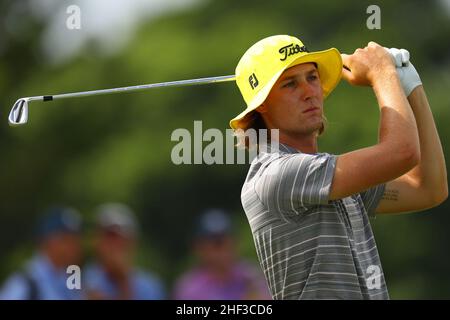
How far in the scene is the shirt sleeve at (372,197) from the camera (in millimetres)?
4656

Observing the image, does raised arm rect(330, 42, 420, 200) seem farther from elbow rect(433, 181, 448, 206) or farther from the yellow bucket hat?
elbow rect(433, 181, 448, 206)

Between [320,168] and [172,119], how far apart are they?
27.7ft

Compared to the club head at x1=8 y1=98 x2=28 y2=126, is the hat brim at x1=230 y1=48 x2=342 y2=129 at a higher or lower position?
lower

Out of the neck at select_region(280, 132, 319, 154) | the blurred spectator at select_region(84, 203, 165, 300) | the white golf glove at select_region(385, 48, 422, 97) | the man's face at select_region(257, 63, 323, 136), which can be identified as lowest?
the neck at select_region(280, 132, 319, 154)

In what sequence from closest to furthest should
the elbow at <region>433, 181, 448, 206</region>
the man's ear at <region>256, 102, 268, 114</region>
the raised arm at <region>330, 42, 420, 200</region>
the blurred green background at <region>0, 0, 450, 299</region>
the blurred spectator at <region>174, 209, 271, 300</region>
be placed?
1. the raised arm at <region>330, 42, 420, 200</region>
2. the man's ear at <region>256, 102, 268, 114</region>
3. the elbow at <region>433, 181, 448, 206</region>
4. the blurred spectator at <region>174, 209, 271, 300</region>
5. the blurred green background at <region>0, 0, 450, 299</region>

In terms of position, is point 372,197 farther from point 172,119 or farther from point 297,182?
point 172,119

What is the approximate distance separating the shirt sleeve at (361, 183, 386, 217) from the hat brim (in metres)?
0.40

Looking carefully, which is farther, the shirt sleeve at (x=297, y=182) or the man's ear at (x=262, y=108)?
the man's ear at (x=262, y=108)

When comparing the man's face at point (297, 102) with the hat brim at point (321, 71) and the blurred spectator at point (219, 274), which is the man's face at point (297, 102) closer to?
the hat brim at point (321, 71)

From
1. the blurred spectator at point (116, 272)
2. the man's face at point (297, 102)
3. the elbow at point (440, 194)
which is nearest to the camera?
the man's face at point (297, 102)

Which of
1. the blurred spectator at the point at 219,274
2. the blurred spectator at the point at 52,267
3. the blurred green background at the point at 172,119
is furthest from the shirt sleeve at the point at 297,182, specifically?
the blurred green background at the point at 172,119

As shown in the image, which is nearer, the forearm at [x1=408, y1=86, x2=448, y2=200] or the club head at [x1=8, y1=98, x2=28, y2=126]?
the forearm at [x1=408, y1=86, x2=448, y2=200]

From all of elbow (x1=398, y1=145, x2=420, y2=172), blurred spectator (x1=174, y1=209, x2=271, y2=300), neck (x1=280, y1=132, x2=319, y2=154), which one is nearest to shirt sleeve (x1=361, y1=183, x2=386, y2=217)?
neck (x1=280, y1=132, x2=319, y2=154)

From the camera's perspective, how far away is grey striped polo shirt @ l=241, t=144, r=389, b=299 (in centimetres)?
425
